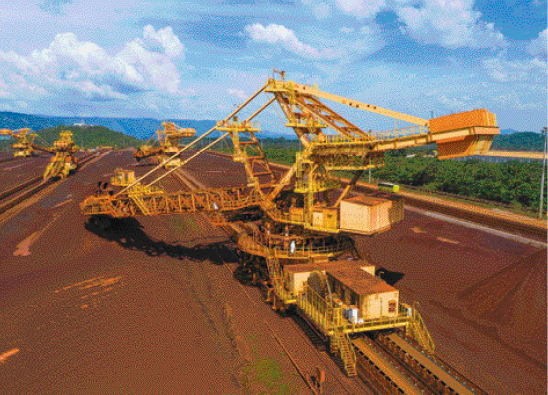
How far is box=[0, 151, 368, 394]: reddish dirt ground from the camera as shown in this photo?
14.9 metres

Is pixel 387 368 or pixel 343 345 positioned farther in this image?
pixel 343 345

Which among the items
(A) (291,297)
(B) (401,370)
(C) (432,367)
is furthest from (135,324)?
(C) (432,367)

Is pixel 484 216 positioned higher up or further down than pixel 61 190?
further down

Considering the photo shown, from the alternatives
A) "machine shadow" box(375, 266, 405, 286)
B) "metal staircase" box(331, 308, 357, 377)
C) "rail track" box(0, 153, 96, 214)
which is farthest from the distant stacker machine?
"rail track" box(0, 153, 96, 214)

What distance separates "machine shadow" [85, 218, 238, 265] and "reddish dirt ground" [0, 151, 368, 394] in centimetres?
17

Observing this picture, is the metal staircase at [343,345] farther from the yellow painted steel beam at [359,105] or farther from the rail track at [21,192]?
the rail track at [21,192]

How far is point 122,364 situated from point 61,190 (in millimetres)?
47499

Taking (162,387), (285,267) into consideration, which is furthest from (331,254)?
(162,387)

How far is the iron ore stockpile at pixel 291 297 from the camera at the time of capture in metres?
15.1

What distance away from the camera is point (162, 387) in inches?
567

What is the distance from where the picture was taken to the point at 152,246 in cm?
3222

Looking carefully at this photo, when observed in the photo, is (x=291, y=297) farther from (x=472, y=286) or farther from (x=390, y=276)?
(x=472, y=286)

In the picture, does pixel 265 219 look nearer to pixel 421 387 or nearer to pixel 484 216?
pixel 421 387

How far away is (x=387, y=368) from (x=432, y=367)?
1884 mm
